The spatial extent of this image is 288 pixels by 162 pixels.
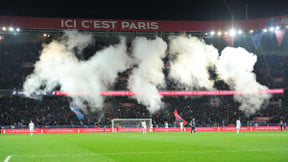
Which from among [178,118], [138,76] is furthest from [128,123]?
[178,118]

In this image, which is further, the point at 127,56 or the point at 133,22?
the point at 127,56

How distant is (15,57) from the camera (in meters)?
54.1

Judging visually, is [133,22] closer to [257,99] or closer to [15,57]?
[15,57]

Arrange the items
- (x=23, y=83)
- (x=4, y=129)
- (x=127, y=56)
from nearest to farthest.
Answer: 1. (x=4, y=129)
2. (x=127, y=56)
3. (x=23, y=83)

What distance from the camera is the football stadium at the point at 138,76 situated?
4459cm

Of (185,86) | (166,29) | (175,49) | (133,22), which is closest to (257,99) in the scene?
(185,86)

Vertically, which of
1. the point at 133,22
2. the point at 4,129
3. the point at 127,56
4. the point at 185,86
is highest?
the point at 133,22

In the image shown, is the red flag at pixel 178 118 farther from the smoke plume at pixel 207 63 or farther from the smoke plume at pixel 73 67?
the smoke plume at pixel 73 67

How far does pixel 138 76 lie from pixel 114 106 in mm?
6460

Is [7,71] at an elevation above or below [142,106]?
above

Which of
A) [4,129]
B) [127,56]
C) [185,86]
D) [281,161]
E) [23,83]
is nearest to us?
[281,161]

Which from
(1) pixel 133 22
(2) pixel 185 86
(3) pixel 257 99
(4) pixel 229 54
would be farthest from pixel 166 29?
(3) pixel 257 99

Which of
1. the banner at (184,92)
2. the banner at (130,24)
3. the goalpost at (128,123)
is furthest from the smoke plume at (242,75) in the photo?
the goalpost at (128,123)

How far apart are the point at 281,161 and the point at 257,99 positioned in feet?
157
